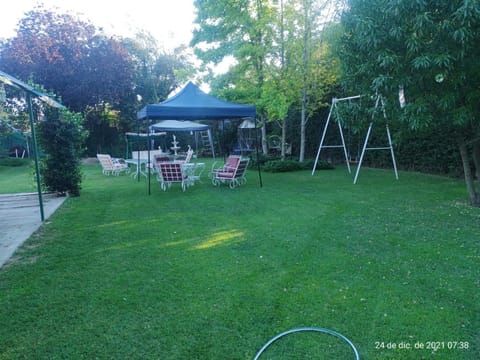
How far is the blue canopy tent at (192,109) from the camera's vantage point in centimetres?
732

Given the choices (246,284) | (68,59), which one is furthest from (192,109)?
(68,59)

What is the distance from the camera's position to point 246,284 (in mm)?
2924

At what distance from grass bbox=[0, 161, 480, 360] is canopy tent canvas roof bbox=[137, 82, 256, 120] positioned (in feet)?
8.91

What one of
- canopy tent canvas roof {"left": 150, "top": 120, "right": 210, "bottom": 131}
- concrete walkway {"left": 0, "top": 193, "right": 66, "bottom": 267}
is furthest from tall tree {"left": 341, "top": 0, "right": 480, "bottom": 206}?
canopy tent canvas roof {"left": 150, "top": 120, "right": 210, "bottom": 131}

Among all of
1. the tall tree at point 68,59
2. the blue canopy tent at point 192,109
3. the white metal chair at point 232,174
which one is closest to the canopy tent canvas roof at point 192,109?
the blue canopy tent at point 192,109

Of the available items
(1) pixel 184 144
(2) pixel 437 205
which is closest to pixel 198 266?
(2) pixel 437 205

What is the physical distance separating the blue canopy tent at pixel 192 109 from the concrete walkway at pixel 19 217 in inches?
105

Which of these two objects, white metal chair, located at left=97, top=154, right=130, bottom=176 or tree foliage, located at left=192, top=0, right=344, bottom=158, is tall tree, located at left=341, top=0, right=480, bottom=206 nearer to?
tree foliage, located at left=192, top=0, right=344, bottom=158

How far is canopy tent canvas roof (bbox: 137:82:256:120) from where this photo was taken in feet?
24.0

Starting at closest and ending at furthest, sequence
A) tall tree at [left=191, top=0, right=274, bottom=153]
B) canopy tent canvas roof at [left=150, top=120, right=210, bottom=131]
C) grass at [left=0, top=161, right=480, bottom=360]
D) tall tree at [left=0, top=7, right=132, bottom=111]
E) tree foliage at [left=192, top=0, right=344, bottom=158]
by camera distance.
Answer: grass at [left=0, top=161, right=480, bottom=360] → tree foliage at [left=192, top=0, right=344, bottom=158] → tall tree at [left=191, top=0, right=274, bottom=153] → canopy tent canvas roof at [left=150, top=120, right=210, bottom=131] → tall tree at [left=0, top=7, right=132, bottom=111]

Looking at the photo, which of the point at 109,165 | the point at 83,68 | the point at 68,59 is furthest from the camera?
the point at 83,68

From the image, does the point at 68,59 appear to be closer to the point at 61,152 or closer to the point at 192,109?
the point at 61,152

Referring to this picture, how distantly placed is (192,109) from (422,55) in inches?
188

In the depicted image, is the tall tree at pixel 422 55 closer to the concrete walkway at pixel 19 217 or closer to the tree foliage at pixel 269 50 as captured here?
the concrete walkway at pixel 19 217
